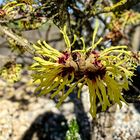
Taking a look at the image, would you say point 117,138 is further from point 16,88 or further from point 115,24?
point 16,88

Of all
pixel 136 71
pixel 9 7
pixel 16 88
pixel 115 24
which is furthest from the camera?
pixel 16 88

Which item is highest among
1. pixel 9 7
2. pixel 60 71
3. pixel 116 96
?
pixel 9 7

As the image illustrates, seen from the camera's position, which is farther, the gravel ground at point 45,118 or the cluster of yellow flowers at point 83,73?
the gravel ground at point 45,118

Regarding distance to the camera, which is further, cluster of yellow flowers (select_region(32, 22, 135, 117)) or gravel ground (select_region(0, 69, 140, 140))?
gravel ground (select_region(0, 69, 140, 140))

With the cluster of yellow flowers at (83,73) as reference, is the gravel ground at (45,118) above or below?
below

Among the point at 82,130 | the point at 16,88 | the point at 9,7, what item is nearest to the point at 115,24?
the point at 9,7

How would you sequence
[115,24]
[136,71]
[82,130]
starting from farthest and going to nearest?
[82,130] → [115,24] → [136,71]

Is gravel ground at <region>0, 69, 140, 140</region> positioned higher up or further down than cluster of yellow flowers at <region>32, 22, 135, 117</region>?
further down

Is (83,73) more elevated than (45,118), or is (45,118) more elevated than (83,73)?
(83,73)

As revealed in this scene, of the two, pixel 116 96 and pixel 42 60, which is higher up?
pixel 42 60

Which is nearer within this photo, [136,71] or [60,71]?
[60,71]

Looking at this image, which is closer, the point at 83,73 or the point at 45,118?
the point at 83,73
